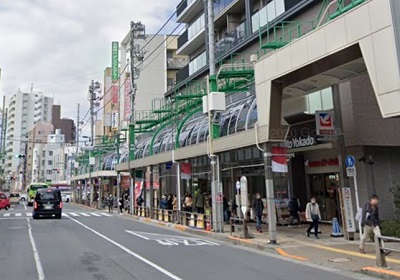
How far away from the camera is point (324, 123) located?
1534 centimetres

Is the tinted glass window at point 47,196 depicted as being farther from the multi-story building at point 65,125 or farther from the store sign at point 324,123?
the multi-story building at point 65,125

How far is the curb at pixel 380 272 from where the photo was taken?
8961mm

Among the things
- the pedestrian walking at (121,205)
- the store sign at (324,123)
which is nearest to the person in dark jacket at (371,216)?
the store sign at (324,123)

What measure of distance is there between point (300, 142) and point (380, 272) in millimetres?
10210

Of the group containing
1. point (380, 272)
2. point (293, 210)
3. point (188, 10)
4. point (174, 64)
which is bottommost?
point (380, 272)

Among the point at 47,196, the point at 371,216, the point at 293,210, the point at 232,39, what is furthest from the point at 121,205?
the point at 371,216

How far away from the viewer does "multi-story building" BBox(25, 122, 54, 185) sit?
11862 centimetres

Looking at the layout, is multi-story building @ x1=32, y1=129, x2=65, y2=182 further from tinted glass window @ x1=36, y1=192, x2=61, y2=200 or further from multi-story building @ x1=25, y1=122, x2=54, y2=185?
tinted glass window @ x1=36, y1=192, x2=61, y2=200

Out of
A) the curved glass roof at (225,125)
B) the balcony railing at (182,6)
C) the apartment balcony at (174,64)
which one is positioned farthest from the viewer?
the apartment balcony at (174,64)

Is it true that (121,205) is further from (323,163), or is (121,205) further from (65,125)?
(65,125)

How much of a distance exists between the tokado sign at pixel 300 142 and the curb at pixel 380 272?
8800 millimetres

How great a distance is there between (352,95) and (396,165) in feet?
12.3

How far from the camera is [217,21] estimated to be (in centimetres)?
3331

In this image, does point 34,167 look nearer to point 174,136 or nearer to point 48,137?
point 48,137
